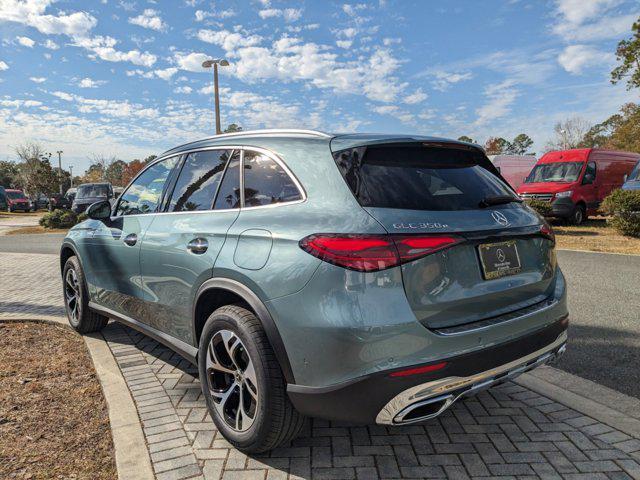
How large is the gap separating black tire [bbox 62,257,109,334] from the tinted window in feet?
67.9

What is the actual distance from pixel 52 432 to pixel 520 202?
10.6ft

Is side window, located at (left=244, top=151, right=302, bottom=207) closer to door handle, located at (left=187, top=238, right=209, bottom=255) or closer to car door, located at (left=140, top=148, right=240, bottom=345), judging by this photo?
car door, located at (left=140, top=148, right=240, bottom=345)

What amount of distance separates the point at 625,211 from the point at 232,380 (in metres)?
12.5

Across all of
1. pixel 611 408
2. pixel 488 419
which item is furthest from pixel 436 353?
pixel 611 408

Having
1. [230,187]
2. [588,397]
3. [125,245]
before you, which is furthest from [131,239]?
[588,397]

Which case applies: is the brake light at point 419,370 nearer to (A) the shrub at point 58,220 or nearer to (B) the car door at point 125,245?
(B) the car door at point 125,245

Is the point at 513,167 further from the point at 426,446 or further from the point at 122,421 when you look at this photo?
the point at 122,421

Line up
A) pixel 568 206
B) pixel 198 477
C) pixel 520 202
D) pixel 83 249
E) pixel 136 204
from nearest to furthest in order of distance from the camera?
pixel 198 477, pixel 520 202, pixel 136 204, pixel 83 249, pixel 568 206

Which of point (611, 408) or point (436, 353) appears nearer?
point (436, 353)

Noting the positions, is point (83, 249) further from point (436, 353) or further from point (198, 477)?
point (436, 353)

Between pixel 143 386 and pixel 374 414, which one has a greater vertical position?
pixel 374 414

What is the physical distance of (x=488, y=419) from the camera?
3.09m

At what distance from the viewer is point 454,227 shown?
2340 millimetres

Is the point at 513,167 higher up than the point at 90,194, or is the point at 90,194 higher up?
the point at 513,167
